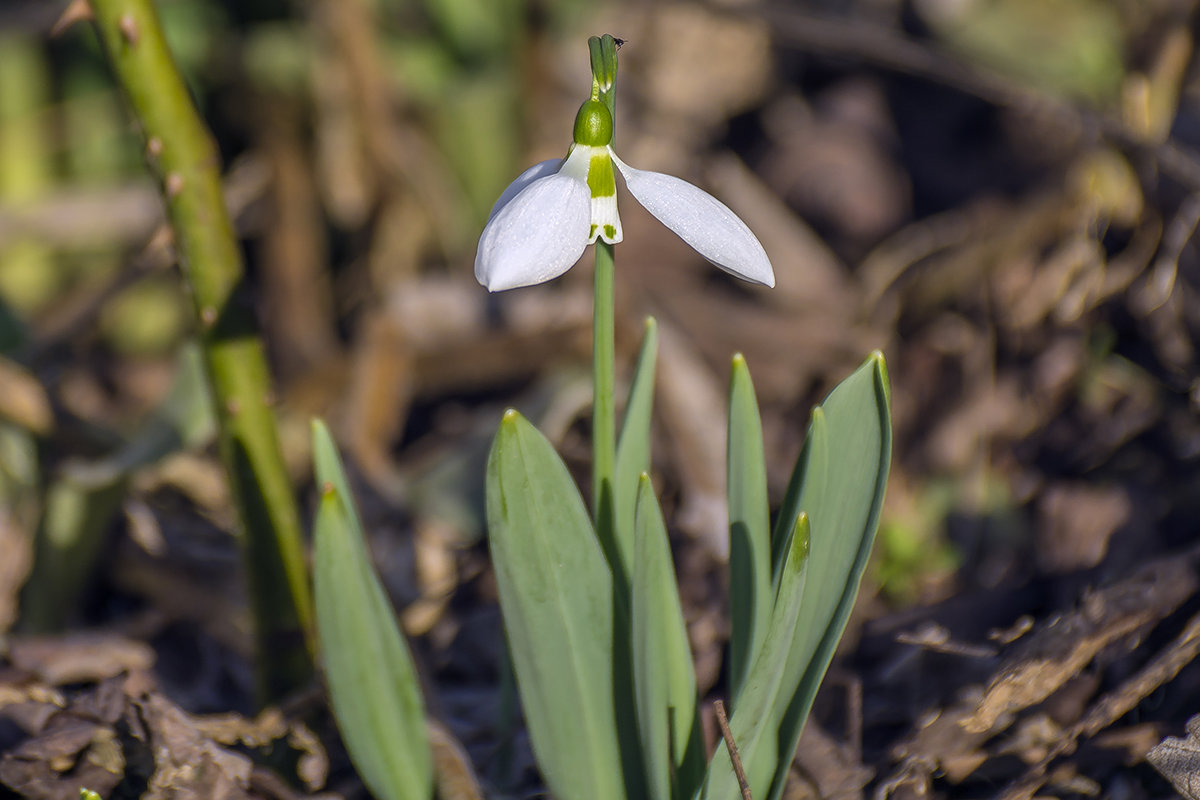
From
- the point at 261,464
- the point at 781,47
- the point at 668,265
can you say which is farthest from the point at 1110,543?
the point at 781,47

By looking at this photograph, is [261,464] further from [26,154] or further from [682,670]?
[26,154]

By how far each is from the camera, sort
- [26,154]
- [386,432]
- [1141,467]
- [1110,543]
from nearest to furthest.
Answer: [1110,543], [1141,467], [386,432], [26,154]

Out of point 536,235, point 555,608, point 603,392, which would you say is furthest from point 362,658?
point 536,235

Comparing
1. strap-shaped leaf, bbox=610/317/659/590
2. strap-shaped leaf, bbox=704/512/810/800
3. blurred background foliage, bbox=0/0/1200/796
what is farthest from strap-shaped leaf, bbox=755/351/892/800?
blurred background foliage, bbox=0/0/1200/796

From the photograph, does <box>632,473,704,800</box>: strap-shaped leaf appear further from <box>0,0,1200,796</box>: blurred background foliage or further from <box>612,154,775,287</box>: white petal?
<box>0,0,1200,796</box>: blurred background foliage

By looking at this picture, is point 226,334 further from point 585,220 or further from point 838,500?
point 838,500

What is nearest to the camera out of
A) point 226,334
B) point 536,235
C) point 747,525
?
point 536,235
